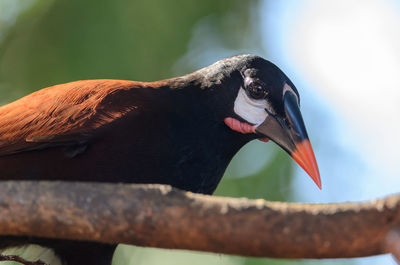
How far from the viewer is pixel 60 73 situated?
4.59 m

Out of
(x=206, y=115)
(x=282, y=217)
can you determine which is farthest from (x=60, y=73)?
(x=282, y=217)

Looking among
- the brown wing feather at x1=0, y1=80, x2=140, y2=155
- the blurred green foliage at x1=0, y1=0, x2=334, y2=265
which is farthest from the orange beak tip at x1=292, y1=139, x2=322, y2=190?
the blurred green foliage at x1=0, y1=0, x2=334, y2=265

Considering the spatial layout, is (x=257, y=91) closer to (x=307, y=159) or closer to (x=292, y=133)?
(x=292, y=133)

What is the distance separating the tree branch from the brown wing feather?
24.9 inches

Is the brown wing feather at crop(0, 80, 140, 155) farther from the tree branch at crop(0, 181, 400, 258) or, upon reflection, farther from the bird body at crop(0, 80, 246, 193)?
the tree branch at crop(0, 181, 400, 258)

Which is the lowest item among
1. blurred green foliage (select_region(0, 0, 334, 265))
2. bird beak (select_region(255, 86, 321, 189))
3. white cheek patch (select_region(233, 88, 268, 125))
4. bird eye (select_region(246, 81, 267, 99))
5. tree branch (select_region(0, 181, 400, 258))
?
blurred green foliage (select_region(0, 0, 334, 265))

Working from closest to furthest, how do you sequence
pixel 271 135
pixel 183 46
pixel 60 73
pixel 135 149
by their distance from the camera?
pixel 135 149 → pixel 271 135 → pixel 60 73 → pixel 183 46

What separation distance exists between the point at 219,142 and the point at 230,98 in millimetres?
179

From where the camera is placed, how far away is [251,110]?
7.74ft

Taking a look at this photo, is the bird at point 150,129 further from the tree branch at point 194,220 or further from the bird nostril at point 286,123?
the tree branch at point 194,220

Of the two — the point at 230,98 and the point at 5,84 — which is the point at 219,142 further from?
the point at 5,84

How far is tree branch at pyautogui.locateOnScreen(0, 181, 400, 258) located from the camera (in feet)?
4.26

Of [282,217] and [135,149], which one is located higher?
[282,217]

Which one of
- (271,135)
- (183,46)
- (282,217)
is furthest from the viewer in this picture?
(183,46)
